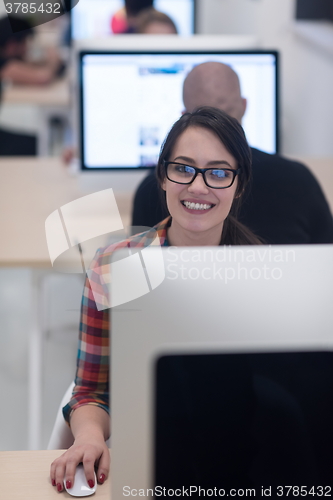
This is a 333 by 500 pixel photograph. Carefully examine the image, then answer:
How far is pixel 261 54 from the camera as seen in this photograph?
68.6 inches

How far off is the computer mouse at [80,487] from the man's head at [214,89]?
0.68 meters

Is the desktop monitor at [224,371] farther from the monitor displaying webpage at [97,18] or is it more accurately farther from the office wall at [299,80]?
the monitor displaying webpage at [97,18]

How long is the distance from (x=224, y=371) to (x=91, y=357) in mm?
425

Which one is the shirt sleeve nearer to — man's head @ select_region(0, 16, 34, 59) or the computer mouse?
the computer mouse

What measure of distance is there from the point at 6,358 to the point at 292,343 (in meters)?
1.93

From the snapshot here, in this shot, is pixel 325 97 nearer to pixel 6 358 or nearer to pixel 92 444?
pixel 6 358

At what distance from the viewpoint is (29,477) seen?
749 mm

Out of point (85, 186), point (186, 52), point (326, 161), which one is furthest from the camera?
point (326, 161)

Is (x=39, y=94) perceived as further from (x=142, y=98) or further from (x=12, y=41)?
(x=142, y=98)

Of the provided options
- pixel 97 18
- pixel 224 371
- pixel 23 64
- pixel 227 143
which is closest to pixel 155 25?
pixel 97 18

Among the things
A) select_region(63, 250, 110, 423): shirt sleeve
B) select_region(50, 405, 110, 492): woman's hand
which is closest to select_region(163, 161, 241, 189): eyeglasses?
select_region(63, 250, 110, 423): shirt sleeve

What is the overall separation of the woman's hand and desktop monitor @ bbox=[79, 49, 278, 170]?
1.09m

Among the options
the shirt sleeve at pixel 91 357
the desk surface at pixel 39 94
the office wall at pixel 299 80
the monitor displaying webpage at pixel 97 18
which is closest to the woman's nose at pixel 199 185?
the shirt sleeve at pixel 91 357

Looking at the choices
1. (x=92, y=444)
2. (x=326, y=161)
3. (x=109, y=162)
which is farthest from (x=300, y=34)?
(x=92, y=444)
